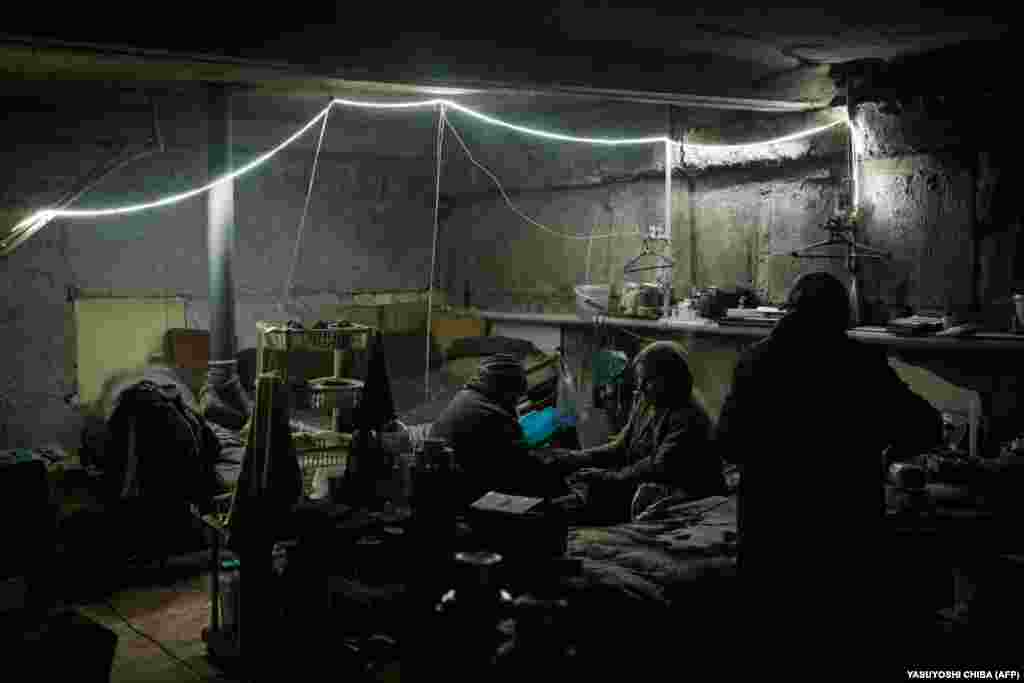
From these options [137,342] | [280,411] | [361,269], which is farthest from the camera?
[361,269]

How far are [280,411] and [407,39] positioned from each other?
7.83 ft

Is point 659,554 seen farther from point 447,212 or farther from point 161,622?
point 447,212

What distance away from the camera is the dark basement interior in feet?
12.5

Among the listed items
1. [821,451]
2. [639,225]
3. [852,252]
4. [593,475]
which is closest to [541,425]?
[593,475]

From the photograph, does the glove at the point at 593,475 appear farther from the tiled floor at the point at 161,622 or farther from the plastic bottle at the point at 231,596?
the tiled floor at the point at 161,622

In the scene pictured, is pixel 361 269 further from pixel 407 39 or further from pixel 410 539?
pixel 410 539

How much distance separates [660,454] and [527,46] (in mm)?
2824

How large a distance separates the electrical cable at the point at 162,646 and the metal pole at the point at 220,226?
2.76 meters

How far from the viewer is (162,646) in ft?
18.4

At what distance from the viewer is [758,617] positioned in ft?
12.9

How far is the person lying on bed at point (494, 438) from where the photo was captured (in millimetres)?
6281

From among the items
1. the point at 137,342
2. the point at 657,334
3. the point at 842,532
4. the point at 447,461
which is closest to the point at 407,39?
the point at 447,461

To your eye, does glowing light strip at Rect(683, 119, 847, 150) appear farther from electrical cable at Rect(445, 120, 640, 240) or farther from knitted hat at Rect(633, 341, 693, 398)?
→ knitted hat at Rect(633, 341, 693, 398)

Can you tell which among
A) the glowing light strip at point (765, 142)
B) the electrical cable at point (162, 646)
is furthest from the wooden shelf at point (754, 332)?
the electrical cable at point (162, 646)
